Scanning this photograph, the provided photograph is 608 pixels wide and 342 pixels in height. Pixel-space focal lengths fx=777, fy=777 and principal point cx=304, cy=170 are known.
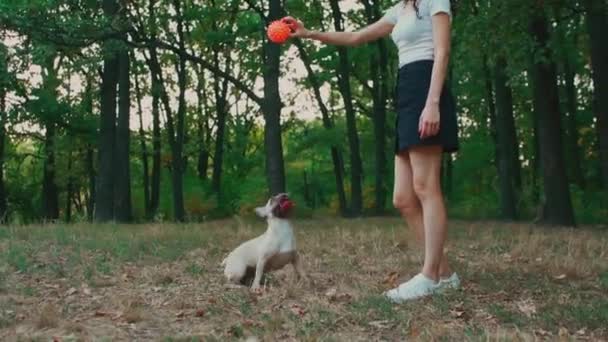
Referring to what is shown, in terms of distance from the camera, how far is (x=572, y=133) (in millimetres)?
22062

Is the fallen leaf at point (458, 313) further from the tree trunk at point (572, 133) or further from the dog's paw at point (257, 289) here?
the tree trunk at point (572, 133)

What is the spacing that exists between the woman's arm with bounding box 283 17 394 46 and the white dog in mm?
1218

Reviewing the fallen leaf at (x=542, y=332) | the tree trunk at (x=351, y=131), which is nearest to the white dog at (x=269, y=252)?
the fallen leaf at (x=542, y=332)

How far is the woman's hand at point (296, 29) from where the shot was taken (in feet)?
18.1

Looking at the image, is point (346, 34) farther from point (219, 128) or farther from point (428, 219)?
point (219, 128)

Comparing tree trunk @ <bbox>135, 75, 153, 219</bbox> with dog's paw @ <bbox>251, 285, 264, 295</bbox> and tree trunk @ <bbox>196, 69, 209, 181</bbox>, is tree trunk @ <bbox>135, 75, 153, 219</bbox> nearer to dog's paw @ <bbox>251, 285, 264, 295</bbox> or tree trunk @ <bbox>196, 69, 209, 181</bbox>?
tree trunk @ <bbox>196, 69, 209, 181</bbox>

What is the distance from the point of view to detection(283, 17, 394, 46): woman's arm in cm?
551

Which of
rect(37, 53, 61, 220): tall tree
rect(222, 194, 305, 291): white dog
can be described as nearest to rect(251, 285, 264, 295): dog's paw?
rect(222, 194, 305, 291): white dog

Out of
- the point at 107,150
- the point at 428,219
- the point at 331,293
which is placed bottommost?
the point at 331,293

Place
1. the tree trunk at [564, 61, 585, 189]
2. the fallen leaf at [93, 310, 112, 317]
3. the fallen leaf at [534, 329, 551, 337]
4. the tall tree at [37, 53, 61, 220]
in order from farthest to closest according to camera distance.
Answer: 1. the tree trunk at [564, 61, 585, 189]
2. the tall tree at [37, 53, 61, 220]
3. the fallen leaf at [93, 310, 112, 317]
4. the fallen leaf at [534, 329, 551, 337]

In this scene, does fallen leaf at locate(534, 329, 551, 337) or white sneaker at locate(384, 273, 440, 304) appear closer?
fallen leaf at locate(534, 329, 551, 337)

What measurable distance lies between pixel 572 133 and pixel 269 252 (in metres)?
18.2

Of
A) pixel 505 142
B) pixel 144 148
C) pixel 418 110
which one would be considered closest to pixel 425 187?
pixel 418 110

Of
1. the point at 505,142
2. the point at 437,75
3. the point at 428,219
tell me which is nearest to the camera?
the point at 437,75
